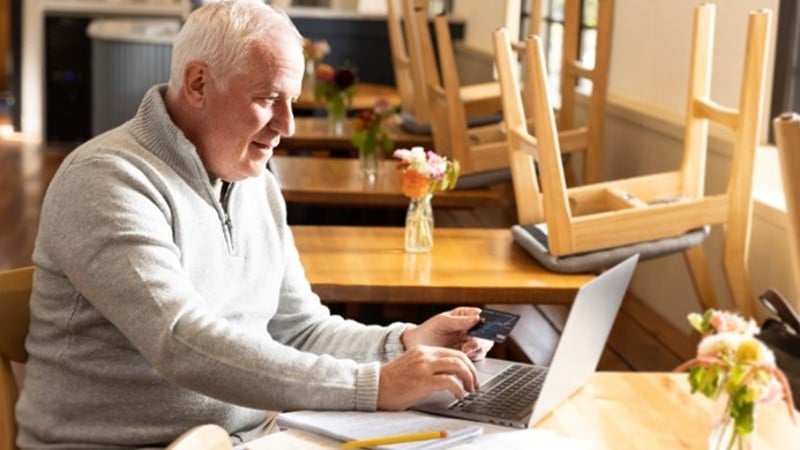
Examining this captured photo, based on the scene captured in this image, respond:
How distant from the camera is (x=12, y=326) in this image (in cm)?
244

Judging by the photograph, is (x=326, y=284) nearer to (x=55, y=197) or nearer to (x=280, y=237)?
(x=280, y=237)

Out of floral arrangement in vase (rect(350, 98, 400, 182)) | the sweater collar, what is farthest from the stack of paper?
floral arrangement in vase (rect(350, 98, 400, 182))

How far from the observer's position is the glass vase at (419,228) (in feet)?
12.3

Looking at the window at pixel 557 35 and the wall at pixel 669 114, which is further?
the window at pixel 557 35

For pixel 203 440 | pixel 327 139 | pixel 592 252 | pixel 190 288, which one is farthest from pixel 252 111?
pixel 327 139

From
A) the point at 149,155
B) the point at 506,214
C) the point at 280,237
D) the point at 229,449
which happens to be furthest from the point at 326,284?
the point at 506,214

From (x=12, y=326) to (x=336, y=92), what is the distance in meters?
4.20

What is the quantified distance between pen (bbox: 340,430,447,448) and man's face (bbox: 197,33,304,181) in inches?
23.8

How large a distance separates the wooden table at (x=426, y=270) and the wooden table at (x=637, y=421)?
0.93m

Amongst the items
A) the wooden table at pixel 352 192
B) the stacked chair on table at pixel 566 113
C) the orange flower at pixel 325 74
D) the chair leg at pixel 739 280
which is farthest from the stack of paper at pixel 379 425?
the orange flower at pixel 325 74

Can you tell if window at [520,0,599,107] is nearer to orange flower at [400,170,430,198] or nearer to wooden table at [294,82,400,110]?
wooden table at [294,82,400,110]

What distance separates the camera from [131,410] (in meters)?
2.27

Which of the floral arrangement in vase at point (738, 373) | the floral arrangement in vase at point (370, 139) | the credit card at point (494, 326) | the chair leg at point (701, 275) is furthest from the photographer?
the floral arrangement in vase at point (370, 139)

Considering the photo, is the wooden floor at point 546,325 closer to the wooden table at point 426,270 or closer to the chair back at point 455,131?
the chair back at point 455,131
